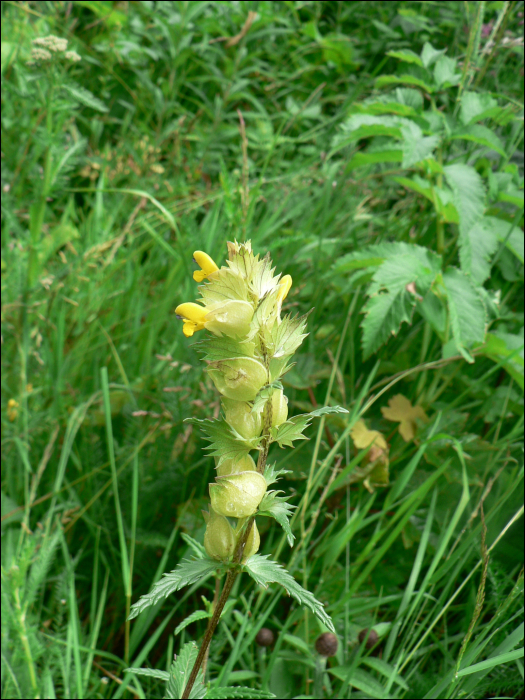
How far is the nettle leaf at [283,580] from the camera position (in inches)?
20.1

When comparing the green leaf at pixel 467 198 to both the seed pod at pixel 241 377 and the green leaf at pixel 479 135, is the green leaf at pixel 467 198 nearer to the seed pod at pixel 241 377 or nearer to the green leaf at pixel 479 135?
the green leaf at pixel 479 135

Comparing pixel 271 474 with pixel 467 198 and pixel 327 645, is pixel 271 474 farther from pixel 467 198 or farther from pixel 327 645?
pixel 467 198

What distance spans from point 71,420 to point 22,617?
48 cm

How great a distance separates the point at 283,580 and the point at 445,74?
1.44 meters

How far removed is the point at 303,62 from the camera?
307cm

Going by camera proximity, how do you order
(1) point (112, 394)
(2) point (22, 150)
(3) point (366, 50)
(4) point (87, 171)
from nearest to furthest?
1. (1) point (112, 394)
2. (2) point (22, 150)
3. (4) point (87, 171)
4. (3) point (366, 50)

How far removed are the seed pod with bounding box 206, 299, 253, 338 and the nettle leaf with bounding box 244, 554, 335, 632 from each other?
0.22 metres

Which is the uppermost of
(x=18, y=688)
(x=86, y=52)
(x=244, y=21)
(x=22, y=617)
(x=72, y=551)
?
(x=244, y=21)

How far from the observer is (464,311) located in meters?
1.29

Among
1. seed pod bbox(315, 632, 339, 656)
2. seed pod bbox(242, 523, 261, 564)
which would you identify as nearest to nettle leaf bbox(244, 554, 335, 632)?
seed pod bbox(242, 523, 261, 564)

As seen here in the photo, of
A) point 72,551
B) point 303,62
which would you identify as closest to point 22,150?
point 72,551

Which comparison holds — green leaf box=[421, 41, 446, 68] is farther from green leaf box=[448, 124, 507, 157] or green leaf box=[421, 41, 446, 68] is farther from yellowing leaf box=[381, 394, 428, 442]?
yellowing leaf box=[381, 394, 428, 442]

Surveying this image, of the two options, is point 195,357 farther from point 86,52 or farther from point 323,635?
point 86,52

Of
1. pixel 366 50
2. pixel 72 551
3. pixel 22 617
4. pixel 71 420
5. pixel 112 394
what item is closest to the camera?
pixel 22 617
